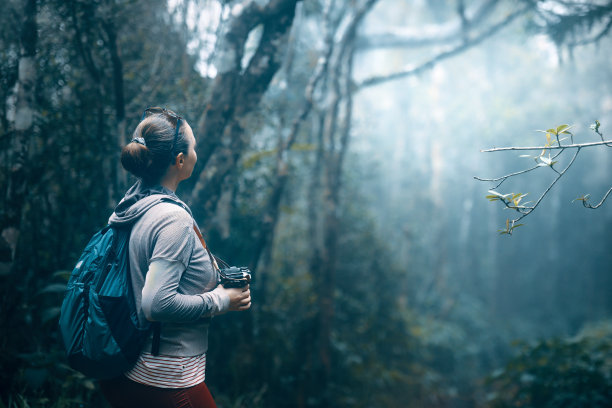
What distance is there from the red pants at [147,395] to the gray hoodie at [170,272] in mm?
142

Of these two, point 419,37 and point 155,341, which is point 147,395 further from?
point 419,37

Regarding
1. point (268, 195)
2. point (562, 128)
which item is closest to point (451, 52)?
point (268, 195)

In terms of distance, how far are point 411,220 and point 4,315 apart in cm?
1324

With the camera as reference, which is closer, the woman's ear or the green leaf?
the woman's ear

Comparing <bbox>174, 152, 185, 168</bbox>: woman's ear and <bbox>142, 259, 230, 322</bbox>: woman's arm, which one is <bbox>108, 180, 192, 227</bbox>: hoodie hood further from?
<bbox>142, 259, 230, 322</bbox>: woman's arm

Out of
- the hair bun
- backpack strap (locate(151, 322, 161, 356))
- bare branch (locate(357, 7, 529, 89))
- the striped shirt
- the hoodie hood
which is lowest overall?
the striped shirt

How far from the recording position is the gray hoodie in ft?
4.42

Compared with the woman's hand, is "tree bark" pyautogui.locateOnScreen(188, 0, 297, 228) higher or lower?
higher

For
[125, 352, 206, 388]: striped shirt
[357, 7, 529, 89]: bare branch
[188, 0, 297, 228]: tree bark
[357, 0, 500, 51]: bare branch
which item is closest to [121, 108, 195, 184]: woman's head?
[125, 352, 206, 388]: striped shirt

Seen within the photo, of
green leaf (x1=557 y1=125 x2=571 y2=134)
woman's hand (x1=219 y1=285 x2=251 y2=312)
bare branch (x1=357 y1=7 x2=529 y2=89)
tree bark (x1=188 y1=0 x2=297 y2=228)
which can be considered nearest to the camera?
woman's hand (x1=219 y1=285 x2=251 y2=312)

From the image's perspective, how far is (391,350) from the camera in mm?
7027

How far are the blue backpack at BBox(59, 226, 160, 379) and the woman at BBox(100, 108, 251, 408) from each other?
0.12 feet

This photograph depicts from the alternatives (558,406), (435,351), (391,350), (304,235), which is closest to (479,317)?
(435,351)

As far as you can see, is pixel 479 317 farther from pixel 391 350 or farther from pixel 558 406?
pixel 558 406
